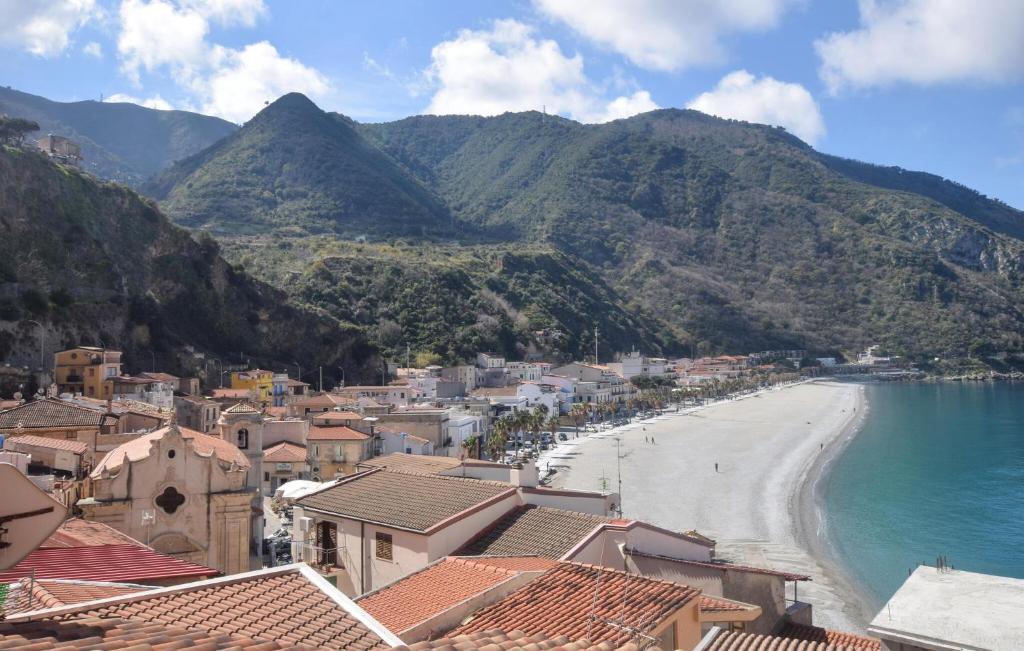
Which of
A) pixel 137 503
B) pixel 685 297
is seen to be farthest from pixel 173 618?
pixel 685 297

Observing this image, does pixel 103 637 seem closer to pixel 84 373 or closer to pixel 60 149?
pixel 84 373

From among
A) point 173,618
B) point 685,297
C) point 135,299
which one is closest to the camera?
point 173,618

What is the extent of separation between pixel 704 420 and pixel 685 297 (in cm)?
8768

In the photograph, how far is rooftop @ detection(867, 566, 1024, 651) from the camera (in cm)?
786

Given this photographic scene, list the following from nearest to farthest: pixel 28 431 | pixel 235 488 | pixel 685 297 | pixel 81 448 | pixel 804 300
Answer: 1. pixel 235 488
2. pixel 81 448
3. pixel 28 431
4. pixel 685 297
5. pixel 804 300

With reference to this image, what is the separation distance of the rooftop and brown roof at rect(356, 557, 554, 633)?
392 centimetres

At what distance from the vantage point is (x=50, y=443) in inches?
816

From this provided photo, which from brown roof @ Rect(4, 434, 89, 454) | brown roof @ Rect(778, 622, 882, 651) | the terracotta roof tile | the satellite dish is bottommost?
brown roof @ Rect(778, 622, 882, 651)

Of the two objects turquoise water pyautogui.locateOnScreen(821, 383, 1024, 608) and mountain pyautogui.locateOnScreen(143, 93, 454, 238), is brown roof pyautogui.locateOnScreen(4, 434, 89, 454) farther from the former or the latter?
mountain pyautogui.locateOnScreen(143, 93, 454, 238)

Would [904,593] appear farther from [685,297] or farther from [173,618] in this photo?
[685,297]

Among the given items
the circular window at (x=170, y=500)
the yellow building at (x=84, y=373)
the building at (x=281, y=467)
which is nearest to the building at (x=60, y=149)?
the yellow building at (x=84, y=373)

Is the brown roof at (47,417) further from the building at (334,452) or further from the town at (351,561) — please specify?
the building at (334,452)

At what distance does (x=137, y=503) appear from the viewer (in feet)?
49.5

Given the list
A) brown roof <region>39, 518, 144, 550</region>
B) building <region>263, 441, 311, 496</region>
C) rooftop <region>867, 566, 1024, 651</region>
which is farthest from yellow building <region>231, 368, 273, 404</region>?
rooftop <region>867, 566, 1024, 651</region>
